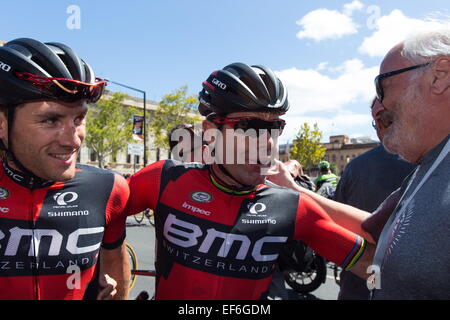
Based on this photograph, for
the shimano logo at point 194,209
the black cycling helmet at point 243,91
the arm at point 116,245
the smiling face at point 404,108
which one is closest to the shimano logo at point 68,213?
the arm at point 116,245

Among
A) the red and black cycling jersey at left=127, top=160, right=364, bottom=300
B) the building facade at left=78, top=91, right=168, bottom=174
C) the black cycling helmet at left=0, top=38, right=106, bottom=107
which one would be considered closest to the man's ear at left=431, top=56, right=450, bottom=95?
the red and black cycling jersey at left=127, top=160, right=364, bottom=300

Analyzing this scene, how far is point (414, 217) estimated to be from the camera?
4.57ft

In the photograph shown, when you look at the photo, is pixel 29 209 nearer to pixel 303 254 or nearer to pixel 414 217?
pixel 414 217

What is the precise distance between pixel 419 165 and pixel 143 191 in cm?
172

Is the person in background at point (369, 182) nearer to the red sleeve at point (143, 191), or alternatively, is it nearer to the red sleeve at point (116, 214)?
the red sleeve at point (143, 191)

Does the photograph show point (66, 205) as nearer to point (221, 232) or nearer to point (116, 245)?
point (116, 245)

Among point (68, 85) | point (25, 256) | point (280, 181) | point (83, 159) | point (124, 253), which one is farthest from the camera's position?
point (83, 159)

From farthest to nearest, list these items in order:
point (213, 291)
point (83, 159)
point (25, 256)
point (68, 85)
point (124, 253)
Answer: point (83, 159)
point (124, 253)
point (213, 291)
point (68, 85)
point (25, 256)

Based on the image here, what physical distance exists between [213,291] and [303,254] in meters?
5.28

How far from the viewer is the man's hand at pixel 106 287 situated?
2125 millimetres

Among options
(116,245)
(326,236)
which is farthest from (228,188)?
(116,245)

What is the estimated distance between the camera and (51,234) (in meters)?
1.98

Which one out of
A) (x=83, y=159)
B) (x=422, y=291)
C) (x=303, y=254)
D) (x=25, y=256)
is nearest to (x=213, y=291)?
(x=25, y=256)

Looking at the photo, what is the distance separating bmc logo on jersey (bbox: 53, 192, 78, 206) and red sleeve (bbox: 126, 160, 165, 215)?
396 mm
